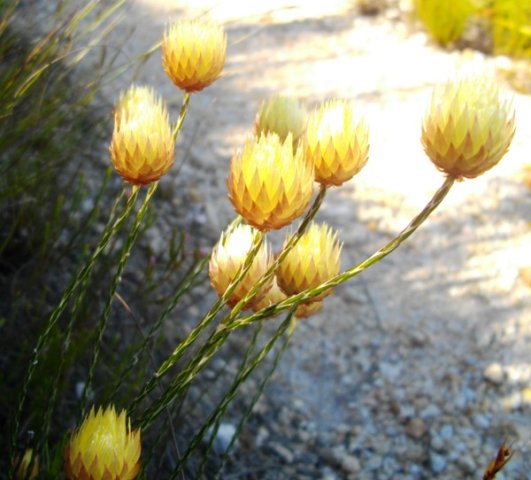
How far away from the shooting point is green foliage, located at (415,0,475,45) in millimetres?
3385

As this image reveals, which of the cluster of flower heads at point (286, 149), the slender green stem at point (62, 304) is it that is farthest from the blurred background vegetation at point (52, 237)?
the cluster of flower heads at point (286, 149)

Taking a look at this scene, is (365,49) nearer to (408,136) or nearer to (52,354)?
(408,136)

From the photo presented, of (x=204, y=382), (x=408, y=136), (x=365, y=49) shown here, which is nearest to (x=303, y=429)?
(x=204, y=382)

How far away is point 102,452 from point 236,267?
290mm

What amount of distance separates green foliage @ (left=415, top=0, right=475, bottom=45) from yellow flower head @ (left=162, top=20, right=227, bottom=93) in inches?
Result: 95.1

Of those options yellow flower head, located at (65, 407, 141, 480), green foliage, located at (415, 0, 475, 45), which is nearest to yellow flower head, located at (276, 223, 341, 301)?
yellow flower head, located at (65, 407, 141, 480)

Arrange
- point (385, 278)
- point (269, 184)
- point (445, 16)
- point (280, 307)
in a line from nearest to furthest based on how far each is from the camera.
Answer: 1. point (269, 184)
2. point (280, 307)
3. point (385, 278)
4. point (445, 16)

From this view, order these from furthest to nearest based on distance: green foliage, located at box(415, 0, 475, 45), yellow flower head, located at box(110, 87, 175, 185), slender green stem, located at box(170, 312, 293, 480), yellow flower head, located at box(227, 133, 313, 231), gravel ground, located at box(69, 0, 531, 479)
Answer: green foliage, located at box(415, 0, 475, 45), gravel ground, located at box(69, 0, 531, 479), slender green stem, located at box(170, 312, 293, 480), yellow flower head, located at box(110, 87, 175, 185), yellow flower head, located at box(227, 133, 313, 231)

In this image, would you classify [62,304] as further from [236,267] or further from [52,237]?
[52,237]

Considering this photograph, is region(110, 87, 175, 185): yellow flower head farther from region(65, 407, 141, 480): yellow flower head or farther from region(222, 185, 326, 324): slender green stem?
region(65, 407, 141, 480): yellow flower head

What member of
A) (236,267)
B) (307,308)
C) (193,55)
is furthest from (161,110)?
(307,308)

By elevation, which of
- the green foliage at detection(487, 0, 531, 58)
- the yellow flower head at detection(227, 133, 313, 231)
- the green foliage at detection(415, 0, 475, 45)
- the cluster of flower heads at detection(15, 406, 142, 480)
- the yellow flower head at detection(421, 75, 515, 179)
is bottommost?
the cluster of flower heads at detection(15, 406, 142, 480)

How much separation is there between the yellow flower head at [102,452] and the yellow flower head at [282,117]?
462mm

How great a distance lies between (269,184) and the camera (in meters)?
0.92
